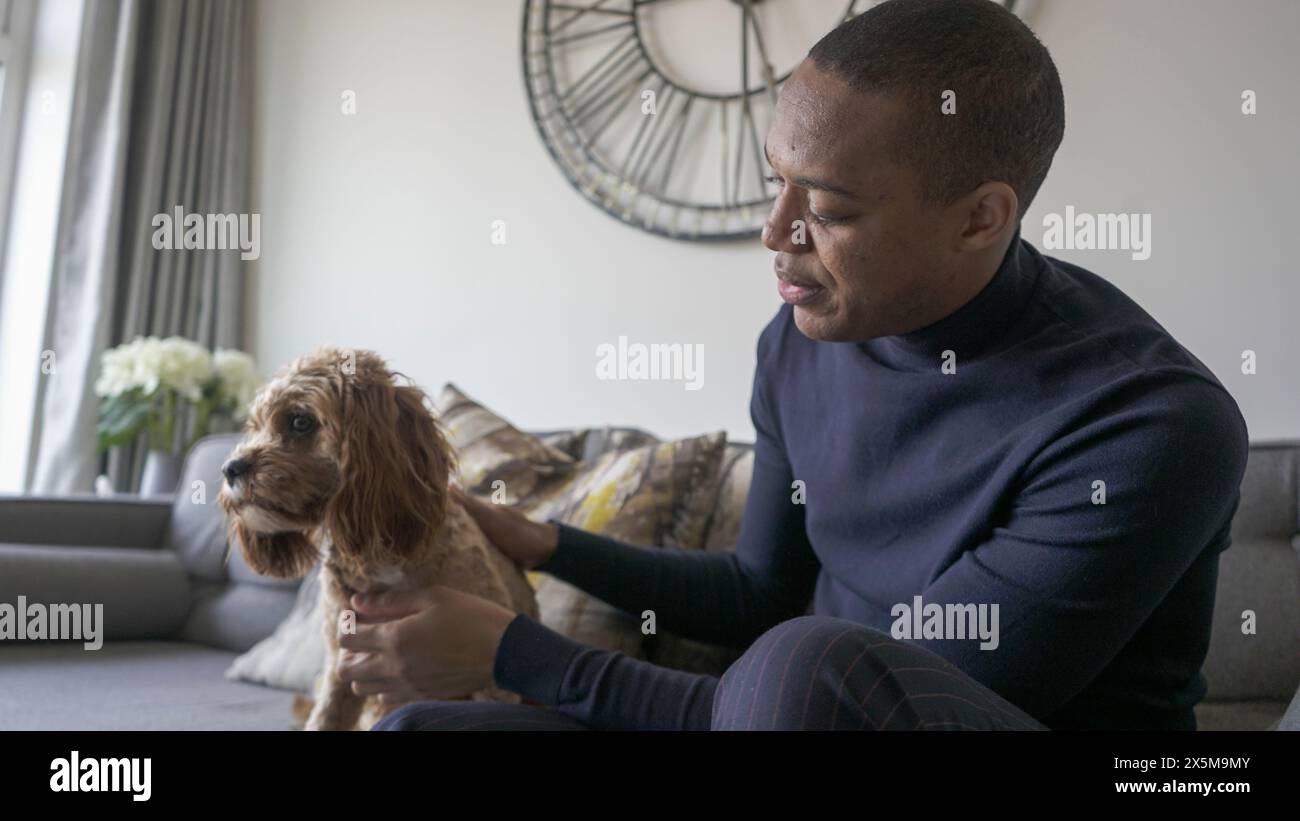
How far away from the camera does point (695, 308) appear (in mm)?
2631

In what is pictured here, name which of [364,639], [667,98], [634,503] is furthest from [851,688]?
[667,98]

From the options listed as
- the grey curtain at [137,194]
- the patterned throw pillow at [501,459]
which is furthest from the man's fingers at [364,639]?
the grey curtain at [137,194]

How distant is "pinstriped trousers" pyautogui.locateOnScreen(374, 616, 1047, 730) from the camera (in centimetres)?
82

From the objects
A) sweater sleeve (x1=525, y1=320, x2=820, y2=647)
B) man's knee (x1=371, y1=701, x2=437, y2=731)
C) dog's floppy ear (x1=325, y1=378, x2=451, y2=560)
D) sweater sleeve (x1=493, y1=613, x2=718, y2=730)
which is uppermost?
dog's floppy ear (x1=325, y1=378, x2=451, y2=560)

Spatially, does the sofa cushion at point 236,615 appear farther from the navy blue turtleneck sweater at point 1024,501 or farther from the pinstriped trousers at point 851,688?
the pinstriped trousers at point 851,688

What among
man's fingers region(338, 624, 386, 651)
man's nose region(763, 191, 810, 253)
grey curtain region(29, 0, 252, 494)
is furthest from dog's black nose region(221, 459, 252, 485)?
grey curtain region(29, 0, 252, 494)

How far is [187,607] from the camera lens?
273 cm

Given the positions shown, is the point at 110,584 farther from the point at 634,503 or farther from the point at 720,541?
the point at 720,541

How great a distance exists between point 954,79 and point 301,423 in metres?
0.94

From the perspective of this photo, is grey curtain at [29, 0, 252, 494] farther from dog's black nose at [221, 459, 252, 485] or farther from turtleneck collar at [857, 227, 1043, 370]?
turtleneck collar at [857, 227, 1043, 370]

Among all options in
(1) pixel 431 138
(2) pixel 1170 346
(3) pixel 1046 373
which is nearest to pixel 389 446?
(3) pixel 1046 373

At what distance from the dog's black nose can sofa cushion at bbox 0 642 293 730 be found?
1.89 feet

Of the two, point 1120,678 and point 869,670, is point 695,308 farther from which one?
point 869,670

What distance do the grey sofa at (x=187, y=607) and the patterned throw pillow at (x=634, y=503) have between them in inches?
3.0
